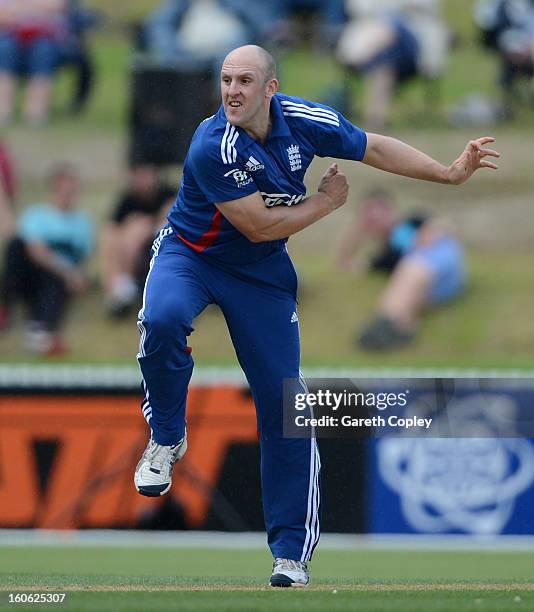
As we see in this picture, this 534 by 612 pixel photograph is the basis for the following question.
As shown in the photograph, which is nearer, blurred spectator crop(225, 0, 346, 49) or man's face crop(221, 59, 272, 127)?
man's face crop(221, 59, 272, 127)

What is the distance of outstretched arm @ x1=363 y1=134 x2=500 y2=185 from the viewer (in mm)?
6695

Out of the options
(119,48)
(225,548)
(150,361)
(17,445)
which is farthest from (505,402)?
(119,48)

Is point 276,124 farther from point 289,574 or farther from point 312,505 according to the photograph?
point 289,574

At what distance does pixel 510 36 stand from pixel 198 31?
10.7 ft

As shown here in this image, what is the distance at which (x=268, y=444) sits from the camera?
22.7ft

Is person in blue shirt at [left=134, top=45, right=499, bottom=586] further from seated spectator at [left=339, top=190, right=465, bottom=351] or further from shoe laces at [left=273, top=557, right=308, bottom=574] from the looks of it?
seated spectator at [left=339, top=190, right=465, bottom=351]

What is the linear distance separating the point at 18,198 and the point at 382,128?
3781 millimetres

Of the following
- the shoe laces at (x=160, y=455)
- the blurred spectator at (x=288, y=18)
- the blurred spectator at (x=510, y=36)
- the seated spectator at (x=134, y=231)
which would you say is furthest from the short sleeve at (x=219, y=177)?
the blurred spectator at (x=510, y=36)

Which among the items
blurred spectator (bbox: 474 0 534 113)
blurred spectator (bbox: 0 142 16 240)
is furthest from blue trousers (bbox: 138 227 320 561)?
blurred spectator (bbox: 474 0 534 113)

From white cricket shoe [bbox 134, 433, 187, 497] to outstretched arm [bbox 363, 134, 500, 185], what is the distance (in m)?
1.66

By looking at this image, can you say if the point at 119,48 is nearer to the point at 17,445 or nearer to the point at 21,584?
the point at 17,445

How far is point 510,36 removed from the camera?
588 inches

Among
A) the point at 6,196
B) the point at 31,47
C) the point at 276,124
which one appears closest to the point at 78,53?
the point at 31,47

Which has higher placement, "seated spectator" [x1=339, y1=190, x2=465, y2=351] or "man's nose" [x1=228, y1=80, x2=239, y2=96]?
"man's nose" [x1=228, y1=80, x2=239, y2=96]
